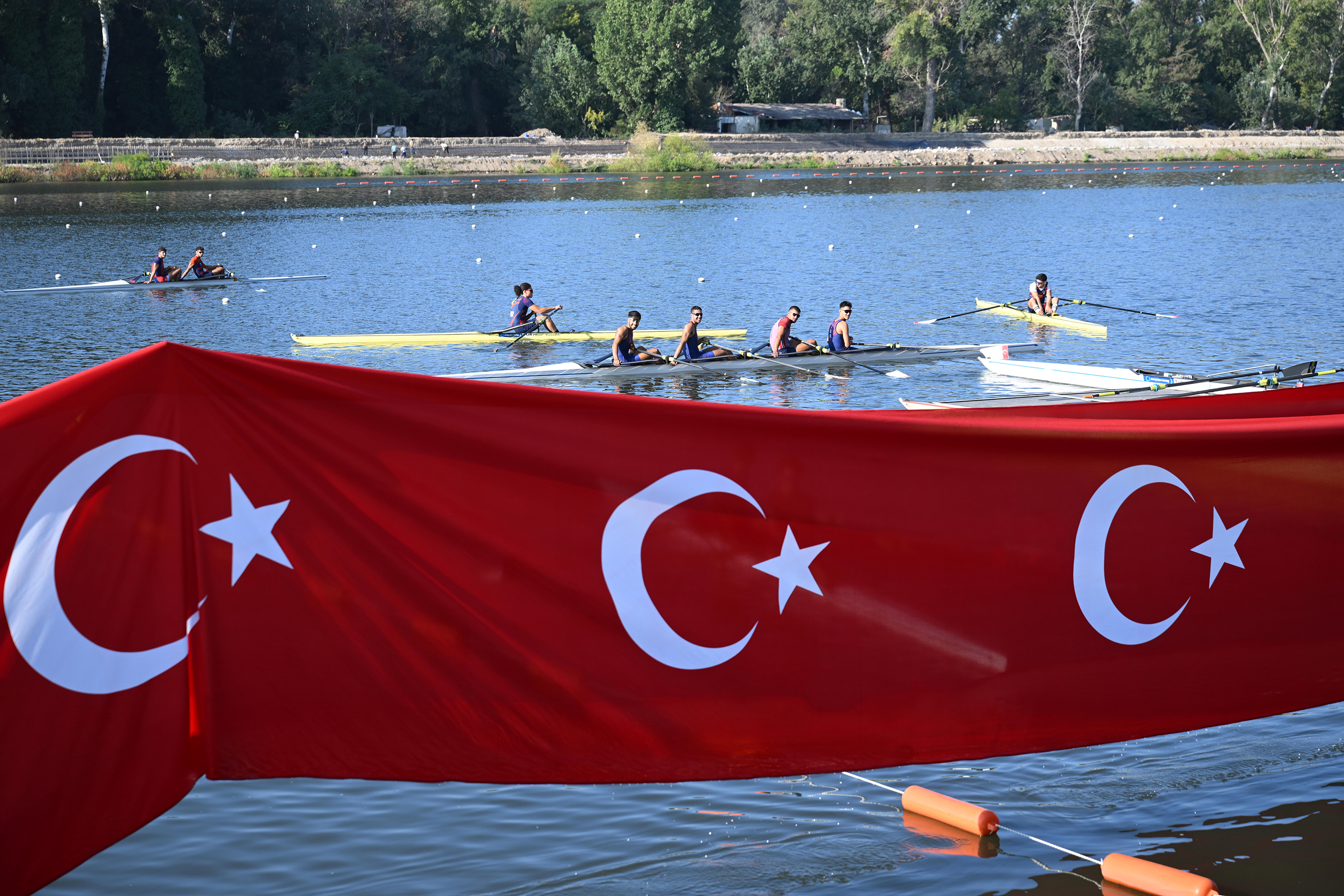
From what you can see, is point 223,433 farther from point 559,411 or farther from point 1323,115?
point 1323,115

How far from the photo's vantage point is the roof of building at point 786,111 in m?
95.2

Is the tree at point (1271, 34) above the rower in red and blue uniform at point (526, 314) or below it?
above

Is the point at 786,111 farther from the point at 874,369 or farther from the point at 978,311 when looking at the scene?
the point at 874,369

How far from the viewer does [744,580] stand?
3883 mm

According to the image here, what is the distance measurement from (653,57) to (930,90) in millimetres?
25024

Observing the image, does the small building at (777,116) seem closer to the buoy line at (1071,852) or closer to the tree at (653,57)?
the tree at (653,57)

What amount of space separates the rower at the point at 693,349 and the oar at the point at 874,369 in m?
1.94

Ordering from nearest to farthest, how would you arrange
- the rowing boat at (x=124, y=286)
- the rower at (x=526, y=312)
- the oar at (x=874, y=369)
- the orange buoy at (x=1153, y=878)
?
the orange buoy at (x=1153, y=878) < the oar at (x=874, y=369) < the rower at (x=526, y=312) < the rowing boat at (x=124, y=286)

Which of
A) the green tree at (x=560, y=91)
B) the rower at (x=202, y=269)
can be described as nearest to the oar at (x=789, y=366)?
the rower at (x=202, y=269)

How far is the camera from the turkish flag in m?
3.28

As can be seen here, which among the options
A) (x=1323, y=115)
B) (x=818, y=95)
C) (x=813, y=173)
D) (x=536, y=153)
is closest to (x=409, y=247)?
(x=536, y=153)

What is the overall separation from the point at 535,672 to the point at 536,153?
273 ft

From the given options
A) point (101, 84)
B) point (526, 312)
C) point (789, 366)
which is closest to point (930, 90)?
point (101, 84)

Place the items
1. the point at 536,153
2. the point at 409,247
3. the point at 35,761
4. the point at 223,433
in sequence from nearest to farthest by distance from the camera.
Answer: the point at 35,761, the point at 223,433, the point at 409,247, the point at 536,153
